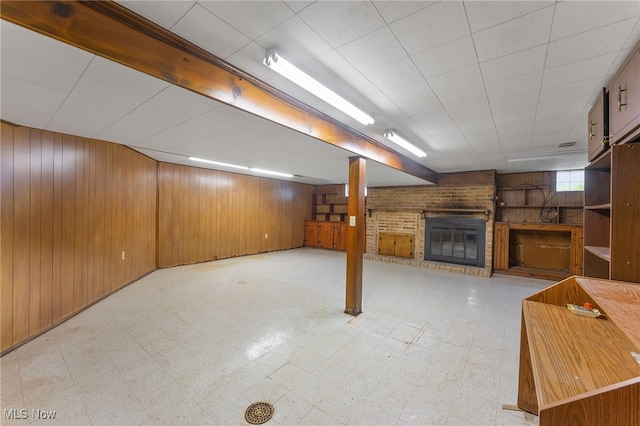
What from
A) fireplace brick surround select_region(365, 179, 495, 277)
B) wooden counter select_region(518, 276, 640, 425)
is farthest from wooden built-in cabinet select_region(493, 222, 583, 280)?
wooden counter select_region(518, 276, 640, 425)

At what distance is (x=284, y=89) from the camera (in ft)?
6.54

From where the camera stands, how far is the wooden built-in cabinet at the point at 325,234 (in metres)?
7.98

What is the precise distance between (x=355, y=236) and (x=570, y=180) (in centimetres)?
541

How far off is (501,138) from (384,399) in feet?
10.9

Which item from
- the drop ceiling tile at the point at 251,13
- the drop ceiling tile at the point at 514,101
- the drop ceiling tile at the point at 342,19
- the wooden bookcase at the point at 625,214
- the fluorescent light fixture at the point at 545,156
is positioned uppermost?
the drop ceiling tile at the point at 514,101

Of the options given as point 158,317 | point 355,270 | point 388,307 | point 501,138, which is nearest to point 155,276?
point 158,317

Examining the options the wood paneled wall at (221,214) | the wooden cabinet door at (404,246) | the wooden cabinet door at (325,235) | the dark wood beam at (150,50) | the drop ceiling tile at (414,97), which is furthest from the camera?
the wooden cabinet door at (325,235)

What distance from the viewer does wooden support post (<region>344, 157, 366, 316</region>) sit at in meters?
3.19

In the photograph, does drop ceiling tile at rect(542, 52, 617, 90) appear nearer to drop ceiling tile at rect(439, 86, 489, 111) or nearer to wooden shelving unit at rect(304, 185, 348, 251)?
drop ceiling tile at rect(439, 86, 489, 111)

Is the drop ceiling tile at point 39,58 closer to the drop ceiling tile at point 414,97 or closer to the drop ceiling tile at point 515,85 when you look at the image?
the drop ceiling tile at point 414,97

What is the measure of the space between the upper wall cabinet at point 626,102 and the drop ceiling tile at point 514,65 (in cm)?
40

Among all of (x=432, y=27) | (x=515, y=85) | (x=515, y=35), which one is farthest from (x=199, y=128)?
(x=515, y=85)

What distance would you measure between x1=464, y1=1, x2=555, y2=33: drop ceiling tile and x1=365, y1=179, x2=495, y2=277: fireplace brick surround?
5045 millimetres

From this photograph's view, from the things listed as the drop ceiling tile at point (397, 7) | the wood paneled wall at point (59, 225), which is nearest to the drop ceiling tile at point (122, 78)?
the drop ceiling tile at point (397, 7)
